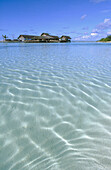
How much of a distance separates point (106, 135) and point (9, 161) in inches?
54.0

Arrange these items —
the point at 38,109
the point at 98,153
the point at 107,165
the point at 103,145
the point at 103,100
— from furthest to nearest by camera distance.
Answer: the point at 103,100 < the point at 38,109 < the point at 103,145 < the point at 98,153 < the point at 107,165

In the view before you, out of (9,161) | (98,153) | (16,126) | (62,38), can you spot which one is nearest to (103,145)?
(98,153)

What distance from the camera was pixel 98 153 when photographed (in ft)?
4.93

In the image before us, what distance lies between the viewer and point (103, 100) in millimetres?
2789

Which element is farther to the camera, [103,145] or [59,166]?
[103,145]

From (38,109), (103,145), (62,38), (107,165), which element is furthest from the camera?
(62,38)

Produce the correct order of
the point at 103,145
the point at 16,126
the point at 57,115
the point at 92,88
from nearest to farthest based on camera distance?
the point at 103,145 → the point at 16,126 → the point at 57,115 → the point at 92,88

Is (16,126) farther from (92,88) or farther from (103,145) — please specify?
(92,88)

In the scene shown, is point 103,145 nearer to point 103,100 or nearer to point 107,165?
point 107,165

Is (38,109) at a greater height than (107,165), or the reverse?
(38,109)

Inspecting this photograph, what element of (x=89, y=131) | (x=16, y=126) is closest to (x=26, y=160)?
(x=16, y=126)

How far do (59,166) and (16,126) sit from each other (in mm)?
977

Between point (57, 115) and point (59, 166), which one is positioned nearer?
point (59, 166)

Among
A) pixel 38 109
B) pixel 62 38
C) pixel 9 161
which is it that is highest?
pixel 62 38
